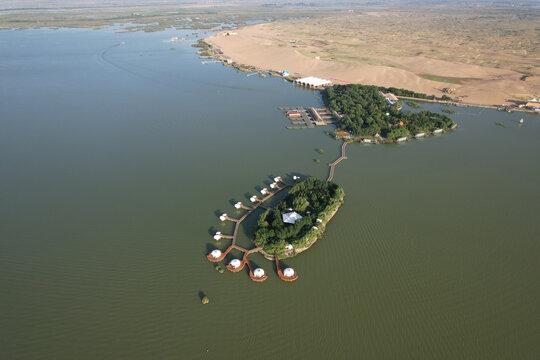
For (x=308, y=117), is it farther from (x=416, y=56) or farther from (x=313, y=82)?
(x=416, y=56)

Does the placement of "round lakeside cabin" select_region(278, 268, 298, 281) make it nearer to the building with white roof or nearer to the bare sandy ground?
the building with white roof

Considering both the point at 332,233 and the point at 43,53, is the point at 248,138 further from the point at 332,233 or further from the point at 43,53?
the point at 43,53

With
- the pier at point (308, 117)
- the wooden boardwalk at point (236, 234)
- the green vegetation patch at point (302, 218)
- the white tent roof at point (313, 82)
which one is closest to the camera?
the wooden boardwalk at point (236, 234)

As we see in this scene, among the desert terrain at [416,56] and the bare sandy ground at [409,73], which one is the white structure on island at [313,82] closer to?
the bare sandy ground at [409,73]

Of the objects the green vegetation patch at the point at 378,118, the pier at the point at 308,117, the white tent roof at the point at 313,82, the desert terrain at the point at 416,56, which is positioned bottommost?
the pier at the point at 308,117

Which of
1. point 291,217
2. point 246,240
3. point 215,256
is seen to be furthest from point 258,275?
point 291,217

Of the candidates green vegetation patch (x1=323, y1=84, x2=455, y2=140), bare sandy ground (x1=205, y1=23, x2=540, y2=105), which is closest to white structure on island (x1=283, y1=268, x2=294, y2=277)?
green vegetation patch (x1=323, y1=84, x2=455, y2=140)

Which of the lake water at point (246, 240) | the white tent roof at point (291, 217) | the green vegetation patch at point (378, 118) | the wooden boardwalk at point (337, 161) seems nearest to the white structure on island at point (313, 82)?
the green vegetation patch at point (378, 118)

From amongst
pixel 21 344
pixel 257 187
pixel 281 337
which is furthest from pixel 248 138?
pixel 21 344
